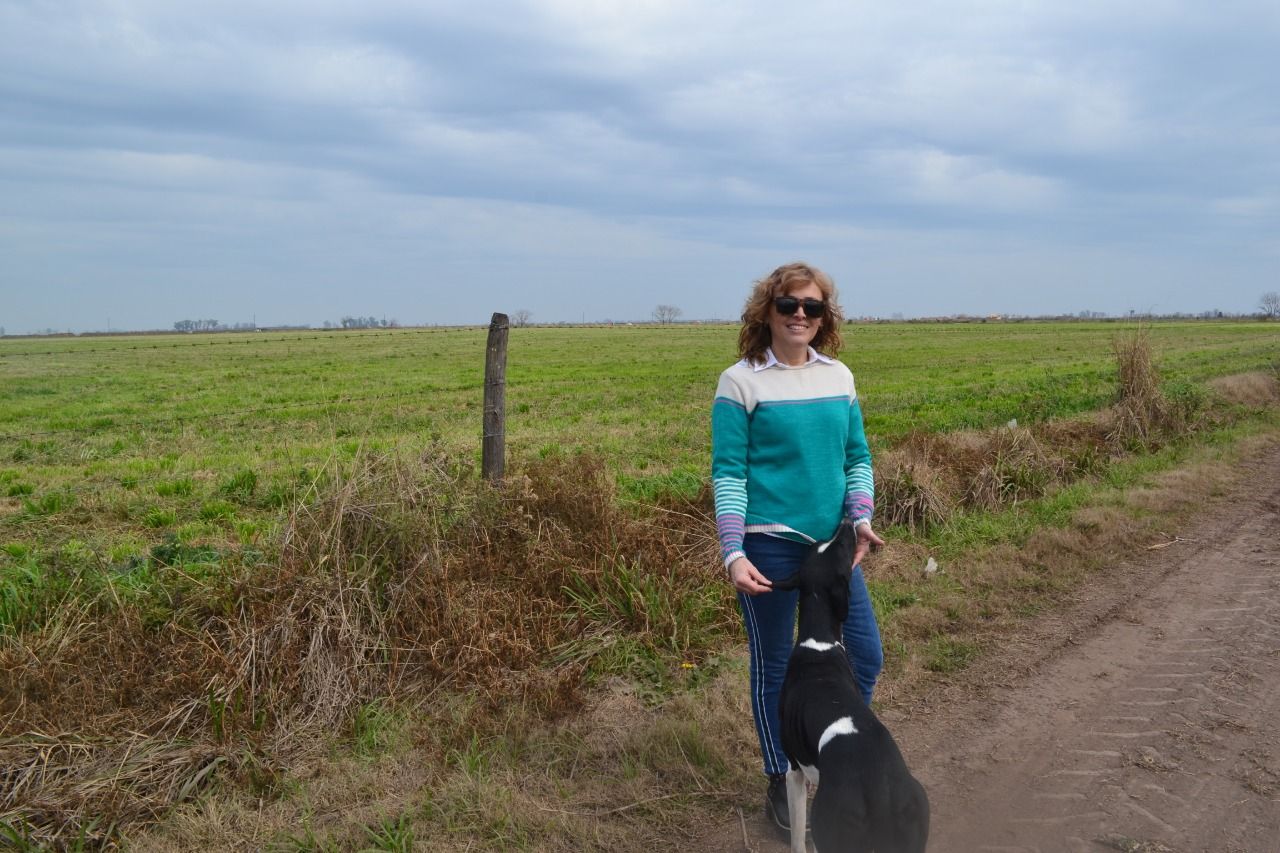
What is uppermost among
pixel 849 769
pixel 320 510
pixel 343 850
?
pixel 320 510

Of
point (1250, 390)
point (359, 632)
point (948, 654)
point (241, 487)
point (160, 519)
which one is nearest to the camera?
point (359, 632)

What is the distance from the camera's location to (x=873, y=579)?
20.8ft

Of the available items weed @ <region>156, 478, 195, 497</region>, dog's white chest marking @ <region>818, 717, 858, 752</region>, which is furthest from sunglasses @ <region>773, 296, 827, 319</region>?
weed @ <region>156, 478, 195, 497</region>

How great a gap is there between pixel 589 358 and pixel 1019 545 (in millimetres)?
31917

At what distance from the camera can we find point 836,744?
2.61 metres

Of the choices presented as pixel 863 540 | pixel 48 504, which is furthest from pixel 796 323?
pixel 48 504

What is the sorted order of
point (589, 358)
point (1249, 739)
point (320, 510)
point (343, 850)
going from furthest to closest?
point (589, 358), point (320, 510), point (1249, 739), point (343, 850)

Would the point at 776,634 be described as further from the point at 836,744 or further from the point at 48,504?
the point at 48,504

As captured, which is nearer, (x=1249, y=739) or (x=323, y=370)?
(x=1249, y=739)

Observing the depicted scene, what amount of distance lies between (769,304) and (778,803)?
6.82ft

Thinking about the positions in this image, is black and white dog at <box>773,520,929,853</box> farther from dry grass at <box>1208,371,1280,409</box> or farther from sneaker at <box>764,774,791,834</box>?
dry grass at <box>1208,371,1280,409</box>

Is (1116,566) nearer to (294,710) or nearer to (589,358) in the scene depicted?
(294,710)

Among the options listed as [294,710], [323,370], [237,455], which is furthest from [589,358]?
[294,710]

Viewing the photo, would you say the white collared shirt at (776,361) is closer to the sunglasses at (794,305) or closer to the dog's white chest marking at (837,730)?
the sunglasses at (794,305)
